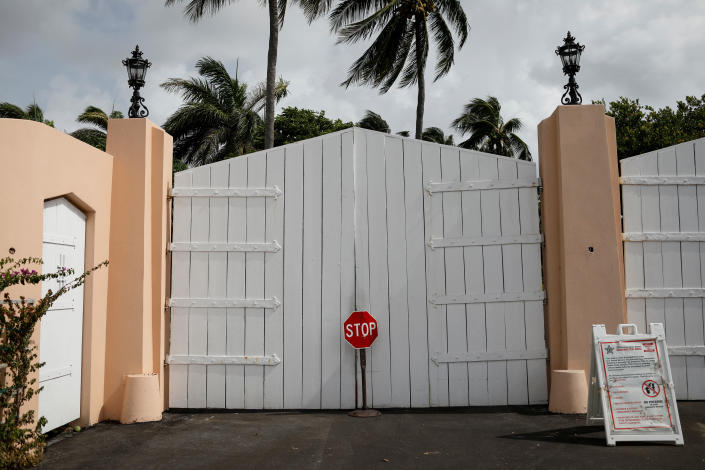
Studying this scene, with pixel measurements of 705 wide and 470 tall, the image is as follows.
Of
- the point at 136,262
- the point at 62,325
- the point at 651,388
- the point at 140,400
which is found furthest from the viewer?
the point at 136,262

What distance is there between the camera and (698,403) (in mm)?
5500

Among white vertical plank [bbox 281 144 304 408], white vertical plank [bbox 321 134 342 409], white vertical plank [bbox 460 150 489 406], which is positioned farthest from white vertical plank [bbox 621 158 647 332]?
white vertical plank [bbox 281 144 304 408]

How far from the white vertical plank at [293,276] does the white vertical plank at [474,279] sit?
166 centimetres

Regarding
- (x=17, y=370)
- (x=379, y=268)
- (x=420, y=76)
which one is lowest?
(x=17, y=370)

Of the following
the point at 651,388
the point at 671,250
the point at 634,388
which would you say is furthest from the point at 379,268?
the point at 671,250

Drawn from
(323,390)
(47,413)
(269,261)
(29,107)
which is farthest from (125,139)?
(29,107)

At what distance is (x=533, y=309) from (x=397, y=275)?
137cm

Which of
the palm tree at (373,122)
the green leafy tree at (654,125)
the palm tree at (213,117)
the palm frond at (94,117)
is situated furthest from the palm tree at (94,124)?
the green leafy tree at (654,125)

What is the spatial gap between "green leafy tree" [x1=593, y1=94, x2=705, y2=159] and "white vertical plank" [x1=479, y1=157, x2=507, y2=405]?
663 inches

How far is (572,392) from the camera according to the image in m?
5.36

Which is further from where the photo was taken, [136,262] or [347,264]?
[347,264]

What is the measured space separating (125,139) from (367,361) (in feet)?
10.8

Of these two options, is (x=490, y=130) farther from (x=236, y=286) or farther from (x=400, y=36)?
(x=236, y=286)

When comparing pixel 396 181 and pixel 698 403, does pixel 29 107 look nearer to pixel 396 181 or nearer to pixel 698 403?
pixel 396 181
